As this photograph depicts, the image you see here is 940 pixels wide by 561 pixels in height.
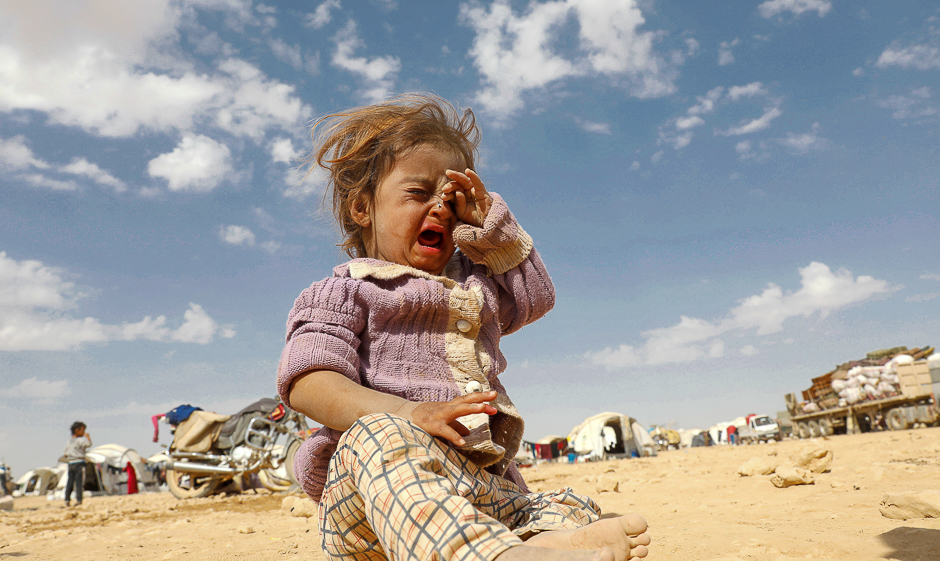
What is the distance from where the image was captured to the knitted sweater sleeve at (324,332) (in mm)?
1387

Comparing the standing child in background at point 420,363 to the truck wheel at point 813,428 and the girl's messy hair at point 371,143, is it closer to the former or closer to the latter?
the girl's messy hair at point 371,143

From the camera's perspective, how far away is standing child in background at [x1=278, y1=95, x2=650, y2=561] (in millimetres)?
1066

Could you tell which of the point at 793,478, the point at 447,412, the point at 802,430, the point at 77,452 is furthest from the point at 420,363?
the point at 802,430

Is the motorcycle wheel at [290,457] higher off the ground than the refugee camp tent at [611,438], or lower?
higher

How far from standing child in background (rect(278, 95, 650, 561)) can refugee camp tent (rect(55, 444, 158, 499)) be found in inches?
694

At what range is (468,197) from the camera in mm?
1819

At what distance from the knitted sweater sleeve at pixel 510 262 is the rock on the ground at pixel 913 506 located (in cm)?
201

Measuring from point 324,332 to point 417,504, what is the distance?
0.58 metres

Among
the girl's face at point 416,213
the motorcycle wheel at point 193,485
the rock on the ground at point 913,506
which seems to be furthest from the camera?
the motorcycle wheel at point 193,485

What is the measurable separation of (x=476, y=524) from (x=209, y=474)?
33.9ft

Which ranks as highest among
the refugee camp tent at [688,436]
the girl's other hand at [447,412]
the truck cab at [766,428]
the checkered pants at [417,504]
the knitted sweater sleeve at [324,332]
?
the knitted sweater sleeve at [324,332]

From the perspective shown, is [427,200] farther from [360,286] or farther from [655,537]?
[655,537]

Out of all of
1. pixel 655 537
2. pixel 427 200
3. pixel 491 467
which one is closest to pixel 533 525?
pixel 491 467

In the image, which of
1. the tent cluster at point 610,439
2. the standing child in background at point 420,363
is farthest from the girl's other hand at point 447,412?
the tent cluster at point 610,439
